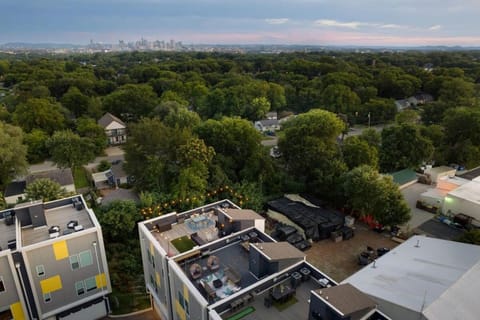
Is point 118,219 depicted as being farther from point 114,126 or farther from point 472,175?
point 472,175

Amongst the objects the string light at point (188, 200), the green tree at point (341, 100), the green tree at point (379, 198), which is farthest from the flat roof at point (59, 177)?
the green tree at point (341, 100)

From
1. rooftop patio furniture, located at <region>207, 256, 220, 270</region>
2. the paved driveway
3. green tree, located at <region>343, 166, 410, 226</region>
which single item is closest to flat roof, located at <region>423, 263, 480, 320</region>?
rooftop patio furniture, located at <region>207, 256, 220, 270</region>

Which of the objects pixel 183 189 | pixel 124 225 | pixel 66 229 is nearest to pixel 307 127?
pixel 183 189

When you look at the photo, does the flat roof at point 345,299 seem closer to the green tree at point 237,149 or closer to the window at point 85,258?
the window at point 85,258

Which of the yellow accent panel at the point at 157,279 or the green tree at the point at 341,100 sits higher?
the green tree at the point at 341,100

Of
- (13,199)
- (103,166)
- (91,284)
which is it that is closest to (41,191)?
(13,199)

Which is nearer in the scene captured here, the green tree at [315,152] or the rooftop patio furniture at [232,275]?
the rooftop patio furniture at [232,275]
